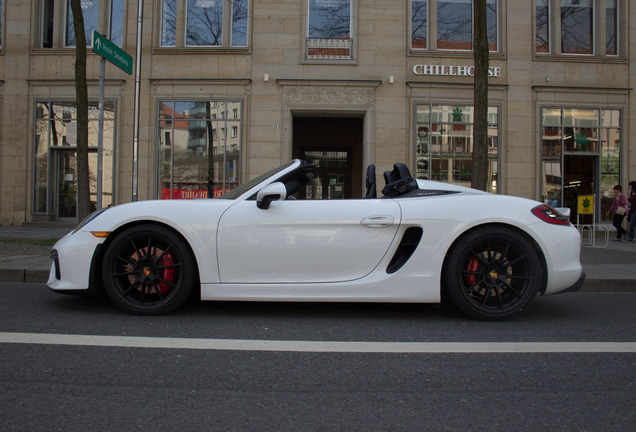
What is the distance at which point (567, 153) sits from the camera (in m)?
13.8

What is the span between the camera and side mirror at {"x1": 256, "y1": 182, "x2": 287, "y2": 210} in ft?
11.6

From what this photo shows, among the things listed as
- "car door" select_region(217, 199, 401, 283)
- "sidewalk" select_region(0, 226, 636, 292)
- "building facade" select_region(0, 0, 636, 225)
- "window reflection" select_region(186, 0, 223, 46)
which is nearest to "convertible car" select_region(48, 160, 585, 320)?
"car door" select_region(217, 199, 401, 283)

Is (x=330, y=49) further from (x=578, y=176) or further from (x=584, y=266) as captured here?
(x=584, y=266)

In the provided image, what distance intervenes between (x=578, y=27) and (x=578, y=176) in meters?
4.59

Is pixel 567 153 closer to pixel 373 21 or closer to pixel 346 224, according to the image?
pixel 373 21

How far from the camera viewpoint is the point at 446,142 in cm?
1368

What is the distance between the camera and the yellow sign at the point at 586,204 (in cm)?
1133

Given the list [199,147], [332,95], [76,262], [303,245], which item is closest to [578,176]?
[332,95]

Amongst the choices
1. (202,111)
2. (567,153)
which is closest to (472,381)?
(202,111)

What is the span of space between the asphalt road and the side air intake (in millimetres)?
475

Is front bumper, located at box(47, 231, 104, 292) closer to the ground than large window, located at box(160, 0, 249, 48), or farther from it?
closer to the ground

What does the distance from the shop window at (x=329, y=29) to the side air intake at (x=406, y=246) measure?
11139mm

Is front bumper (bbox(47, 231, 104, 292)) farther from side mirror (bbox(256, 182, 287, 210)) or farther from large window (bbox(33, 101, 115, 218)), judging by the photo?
large window (bbox(33, 101, 115, 218))

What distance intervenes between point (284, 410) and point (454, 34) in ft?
46.6
